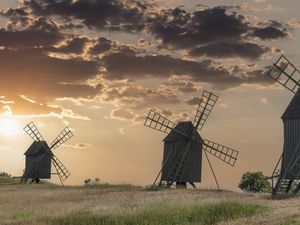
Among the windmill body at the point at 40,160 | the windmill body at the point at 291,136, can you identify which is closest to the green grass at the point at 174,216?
the windmill body at the point at 291,136

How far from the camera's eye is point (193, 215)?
2183cm

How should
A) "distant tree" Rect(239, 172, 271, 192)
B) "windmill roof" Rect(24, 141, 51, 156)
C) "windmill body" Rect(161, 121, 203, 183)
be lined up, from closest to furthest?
"windmill body" Rect(161, 121, 203, 183) < "distant tree" Rect(239, 172, 271, 192) < "windmill roof" Rect(24, 141, 51, 156)

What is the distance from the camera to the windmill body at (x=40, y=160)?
72825 millimetres

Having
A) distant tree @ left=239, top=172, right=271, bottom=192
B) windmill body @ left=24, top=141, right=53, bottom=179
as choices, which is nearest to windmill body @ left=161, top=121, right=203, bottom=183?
distant tree @ left=239, top=172, right=271, bottom=192

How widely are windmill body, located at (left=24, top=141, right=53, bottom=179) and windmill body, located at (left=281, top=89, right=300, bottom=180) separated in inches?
1690

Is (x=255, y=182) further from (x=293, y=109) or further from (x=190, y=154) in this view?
(x=293, y=109)

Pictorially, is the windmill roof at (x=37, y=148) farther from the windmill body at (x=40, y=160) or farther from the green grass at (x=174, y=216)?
the green grass at (x=174, y=216)

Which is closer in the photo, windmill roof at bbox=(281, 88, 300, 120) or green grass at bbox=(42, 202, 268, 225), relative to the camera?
green grass at bbox=(42, 202, 268, 225)

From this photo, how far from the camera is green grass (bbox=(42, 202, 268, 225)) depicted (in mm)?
21281

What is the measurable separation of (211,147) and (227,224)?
2946 centimetres

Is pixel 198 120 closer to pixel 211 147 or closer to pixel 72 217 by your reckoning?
pixel 211 147

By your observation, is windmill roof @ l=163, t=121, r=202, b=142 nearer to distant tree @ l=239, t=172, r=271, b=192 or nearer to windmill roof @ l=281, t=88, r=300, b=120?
distant tree @ l=239, t=172, r=271, b=192

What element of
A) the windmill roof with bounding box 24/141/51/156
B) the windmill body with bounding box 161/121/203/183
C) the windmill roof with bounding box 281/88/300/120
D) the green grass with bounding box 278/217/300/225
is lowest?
the green grass with bounding box 278/217/300/225

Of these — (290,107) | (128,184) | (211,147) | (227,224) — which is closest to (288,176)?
(290,107)
